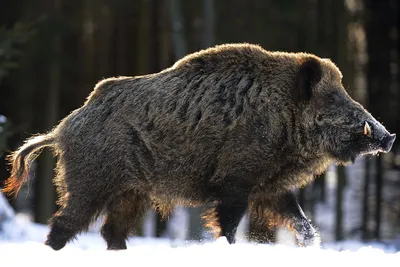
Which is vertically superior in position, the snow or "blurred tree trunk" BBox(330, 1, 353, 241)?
"blurred tree trunk" BBox(330, 1, 353, 241)

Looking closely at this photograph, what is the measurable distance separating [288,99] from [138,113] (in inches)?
55.7

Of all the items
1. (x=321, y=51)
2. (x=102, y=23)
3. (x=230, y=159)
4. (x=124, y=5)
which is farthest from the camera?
(x=102, y=23)

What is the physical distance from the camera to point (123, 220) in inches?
340

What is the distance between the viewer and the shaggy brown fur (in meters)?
7.91

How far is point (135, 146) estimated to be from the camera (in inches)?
320

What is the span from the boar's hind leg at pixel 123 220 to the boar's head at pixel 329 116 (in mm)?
1775

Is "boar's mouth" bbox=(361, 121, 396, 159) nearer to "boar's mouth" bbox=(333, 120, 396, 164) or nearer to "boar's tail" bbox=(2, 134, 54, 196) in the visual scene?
"boar's mouth" bbox=(333, 120, 396, 164)

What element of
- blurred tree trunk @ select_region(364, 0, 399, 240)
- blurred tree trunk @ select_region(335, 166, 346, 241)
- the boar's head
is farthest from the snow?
blurred tree trunk @ select_region(364, 0, 399, 240)

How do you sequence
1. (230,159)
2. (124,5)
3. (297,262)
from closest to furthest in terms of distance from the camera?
1. (297,262)
2. (230,159)
3. (124,5)

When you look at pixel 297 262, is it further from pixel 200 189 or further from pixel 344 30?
pixel 344 30

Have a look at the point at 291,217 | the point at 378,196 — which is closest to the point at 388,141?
the point at 291,217

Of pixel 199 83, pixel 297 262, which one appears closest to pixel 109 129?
pixel 199 83

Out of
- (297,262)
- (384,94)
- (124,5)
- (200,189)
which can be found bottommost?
(297,262)

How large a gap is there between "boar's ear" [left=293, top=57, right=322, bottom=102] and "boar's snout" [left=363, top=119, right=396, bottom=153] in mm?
623
